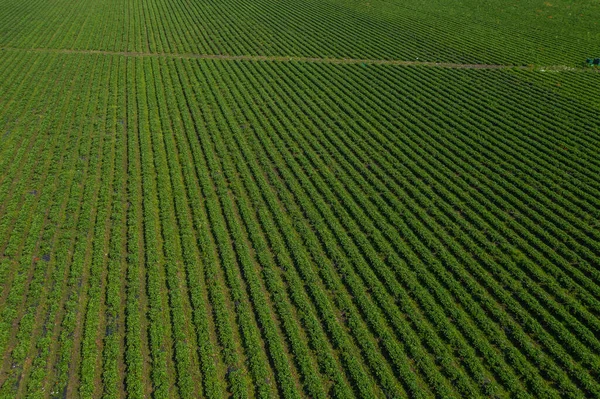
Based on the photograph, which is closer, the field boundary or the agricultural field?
the agricultural field

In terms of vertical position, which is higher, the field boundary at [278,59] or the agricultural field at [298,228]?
the field boundary at [278,59]

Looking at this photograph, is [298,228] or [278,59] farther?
[278,59]

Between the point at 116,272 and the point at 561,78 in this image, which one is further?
the point at 561,78

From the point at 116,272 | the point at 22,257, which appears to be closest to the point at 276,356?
Answer: the point at 116,272

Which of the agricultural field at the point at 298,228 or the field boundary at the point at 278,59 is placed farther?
the field boundary at the point at 278,59

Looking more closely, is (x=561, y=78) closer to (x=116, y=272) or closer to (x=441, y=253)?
(x=441, y=253)

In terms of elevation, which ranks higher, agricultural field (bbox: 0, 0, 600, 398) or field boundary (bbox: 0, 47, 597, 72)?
field boundary (bbox: 0, 47, 597, 72)

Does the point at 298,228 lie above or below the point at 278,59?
below

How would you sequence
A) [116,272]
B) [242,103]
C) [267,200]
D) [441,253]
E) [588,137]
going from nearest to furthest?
[116,272]
[441,253]
[267,200]
[588,137]
[242,103]
